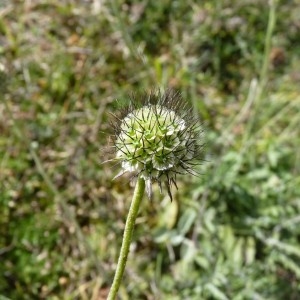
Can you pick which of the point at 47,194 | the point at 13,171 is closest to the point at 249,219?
the point at 47,194

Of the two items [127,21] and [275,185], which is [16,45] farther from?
[275,185]

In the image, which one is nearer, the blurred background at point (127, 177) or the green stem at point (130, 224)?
the green stem at point (130, 224)

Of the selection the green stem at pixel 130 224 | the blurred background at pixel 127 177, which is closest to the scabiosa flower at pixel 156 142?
the green stem at pixel 130 224

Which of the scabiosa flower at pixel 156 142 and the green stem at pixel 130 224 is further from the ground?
the scabiosa flower at pixel 156 142

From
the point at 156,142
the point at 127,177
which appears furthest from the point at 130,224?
the point at 127,177

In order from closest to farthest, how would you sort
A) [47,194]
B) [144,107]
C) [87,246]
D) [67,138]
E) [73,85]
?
[144,107] < [87,246] < [47,194] < [67,138] < [73,85]

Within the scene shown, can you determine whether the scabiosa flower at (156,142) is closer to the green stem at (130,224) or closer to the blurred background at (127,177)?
the green stem at (130,224)
